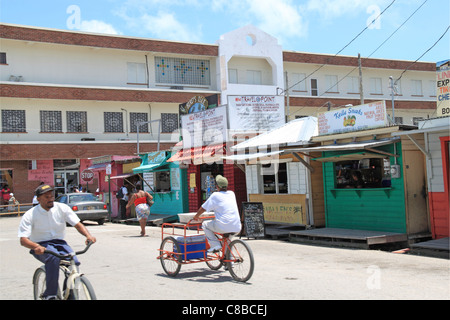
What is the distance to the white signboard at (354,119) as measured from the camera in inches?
520

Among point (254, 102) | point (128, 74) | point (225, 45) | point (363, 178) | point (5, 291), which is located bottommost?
point (5, 291)

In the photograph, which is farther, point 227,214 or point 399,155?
point 399,155

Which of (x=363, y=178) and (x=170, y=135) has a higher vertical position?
(x=170, y=135)

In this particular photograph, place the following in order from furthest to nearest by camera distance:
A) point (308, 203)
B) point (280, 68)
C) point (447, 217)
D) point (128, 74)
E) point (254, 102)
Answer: point (280, 68) < point (128, 74) < point (254, 102) < point (308, 203) < point (447, 217)

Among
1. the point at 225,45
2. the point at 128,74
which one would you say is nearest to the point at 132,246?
the point at 128,74

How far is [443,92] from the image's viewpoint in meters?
12.0

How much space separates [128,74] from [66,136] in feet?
22.7

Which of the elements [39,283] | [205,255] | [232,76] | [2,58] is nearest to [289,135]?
[205,255]

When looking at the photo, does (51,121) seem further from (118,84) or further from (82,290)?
(82,290)

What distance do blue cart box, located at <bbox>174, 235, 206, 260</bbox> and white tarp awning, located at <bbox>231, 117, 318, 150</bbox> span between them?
7041 mm

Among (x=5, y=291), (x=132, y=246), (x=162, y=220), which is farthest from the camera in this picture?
(x=162, y=220)

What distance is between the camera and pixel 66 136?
3662 centimetres

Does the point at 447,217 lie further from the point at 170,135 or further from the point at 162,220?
the point at 170,135

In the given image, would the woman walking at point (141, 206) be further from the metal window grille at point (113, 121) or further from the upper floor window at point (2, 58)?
the upper floor window at point (2, 58)
